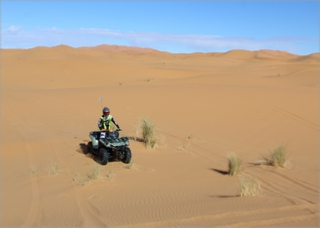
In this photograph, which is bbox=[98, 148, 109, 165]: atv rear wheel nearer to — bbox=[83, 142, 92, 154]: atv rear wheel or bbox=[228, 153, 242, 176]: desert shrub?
bbox=[83, 142, 92, 154]: atv rear wheel

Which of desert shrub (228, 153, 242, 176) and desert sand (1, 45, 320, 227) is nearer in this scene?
desert sand (1, 45, 320, 227)

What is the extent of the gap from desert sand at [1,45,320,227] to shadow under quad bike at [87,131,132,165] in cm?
31

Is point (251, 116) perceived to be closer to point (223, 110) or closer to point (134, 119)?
point (223, 110)

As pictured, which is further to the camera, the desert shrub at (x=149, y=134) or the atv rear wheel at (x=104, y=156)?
the desert shrub at (x=149, y=134)

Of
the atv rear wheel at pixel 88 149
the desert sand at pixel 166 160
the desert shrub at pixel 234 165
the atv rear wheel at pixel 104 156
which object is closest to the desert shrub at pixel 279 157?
the desert sand at pixel 166 160

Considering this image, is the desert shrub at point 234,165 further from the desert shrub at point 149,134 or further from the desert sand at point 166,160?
the desert shrub at point 149,134

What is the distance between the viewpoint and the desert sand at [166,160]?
6.11 meters

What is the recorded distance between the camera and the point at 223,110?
1653cm

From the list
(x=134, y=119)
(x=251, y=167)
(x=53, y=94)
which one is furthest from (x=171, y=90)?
(x=251, y=167)

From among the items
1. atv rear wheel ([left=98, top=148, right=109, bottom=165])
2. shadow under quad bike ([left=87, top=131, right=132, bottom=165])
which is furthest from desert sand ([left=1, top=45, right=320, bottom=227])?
shadow under quad bike ([left=87, top=131, right=132, bottom=165])

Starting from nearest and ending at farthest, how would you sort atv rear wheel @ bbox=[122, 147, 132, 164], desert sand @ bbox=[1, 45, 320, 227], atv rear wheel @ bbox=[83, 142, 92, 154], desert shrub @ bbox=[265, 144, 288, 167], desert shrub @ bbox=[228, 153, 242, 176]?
desert sand @ bbox=[1, 45, 320, 227], desert shrub @ bbox=[228, 153, 242, 176], desert shrub @ bbox=[265, 144, 288, 167], atv rear wheel @ bbox=[122, 147, 132, 164], atv rear wheel @ bbox=[83, 142, 92, 154]

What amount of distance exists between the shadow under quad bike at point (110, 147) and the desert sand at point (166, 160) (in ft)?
1.01

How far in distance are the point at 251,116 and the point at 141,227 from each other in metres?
10.8

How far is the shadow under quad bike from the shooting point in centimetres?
937
